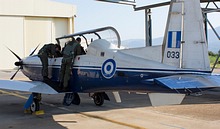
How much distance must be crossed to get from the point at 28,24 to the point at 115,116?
1292 inches

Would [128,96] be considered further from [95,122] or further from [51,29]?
[51,29]

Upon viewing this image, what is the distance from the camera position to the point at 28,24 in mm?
39531

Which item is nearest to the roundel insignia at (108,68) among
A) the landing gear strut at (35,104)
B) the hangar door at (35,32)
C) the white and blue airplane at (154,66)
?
the white and blue airplane at (154,66)

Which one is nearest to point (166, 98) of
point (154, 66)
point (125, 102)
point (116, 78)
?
point (154, 66)

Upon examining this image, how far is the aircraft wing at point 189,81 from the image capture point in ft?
19.7

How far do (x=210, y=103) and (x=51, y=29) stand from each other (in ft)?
106

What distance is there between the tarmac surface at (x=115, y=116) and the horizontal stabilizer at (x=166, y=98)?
0.93m

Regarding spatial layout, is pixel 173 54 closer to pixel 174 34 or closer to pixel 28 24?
pixel 174 34

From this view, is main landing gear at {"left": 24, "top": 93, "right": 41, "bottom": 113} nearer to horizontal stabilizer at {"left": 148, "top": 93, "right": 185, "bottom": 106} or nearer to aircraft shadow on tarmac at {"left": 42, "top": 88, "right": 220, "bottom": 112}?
aircraft shadow on tarmac at {"left": 42, "top": 88, "right": 220, "bottom": 112}

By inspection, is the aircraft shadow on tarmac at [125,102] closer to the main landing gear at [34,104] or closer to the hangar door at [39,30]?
the main landing gear at [34,104]

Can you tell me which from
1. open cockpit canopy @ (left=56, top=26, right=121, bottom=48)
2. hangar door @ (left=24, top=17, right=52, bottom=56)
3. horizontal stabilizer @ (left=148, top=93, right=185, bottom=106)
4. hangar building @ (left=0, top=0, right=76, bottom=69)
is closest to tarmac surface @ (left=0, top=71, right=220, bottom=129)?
horizontal stabilizer @ (left=148, top=93, right=185, bottom=106)

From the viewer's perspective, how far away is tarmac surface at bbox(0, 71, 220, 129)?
7750mm

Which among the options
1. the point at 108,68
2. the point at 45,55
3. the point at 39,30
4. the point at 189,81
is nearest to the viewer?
the point at 189,81

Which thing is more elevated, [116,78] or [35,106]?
[116,78]
